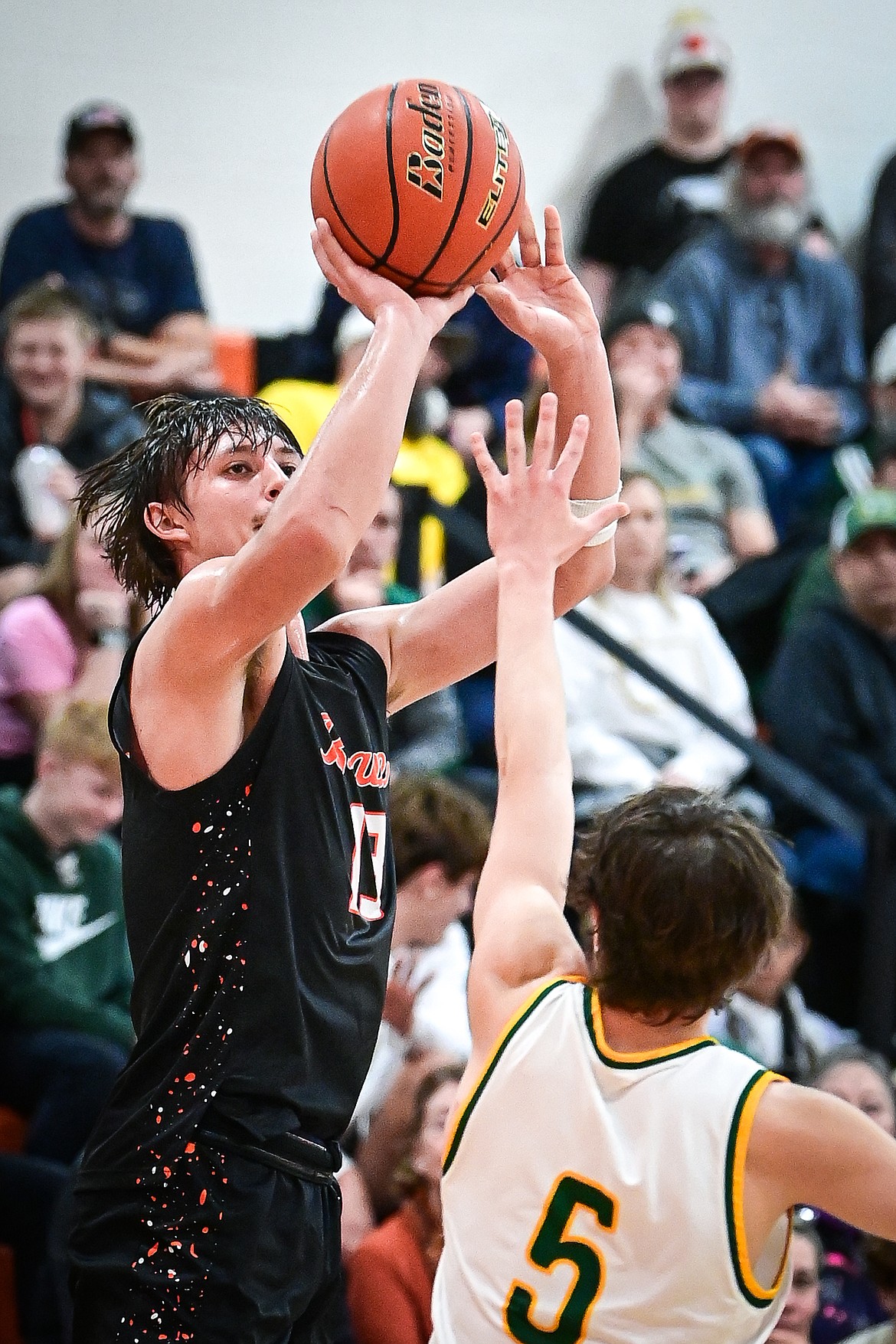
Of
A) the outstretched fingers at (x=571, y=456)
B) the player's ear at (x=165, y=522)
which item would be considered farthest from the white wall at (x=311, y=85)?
the outstretched fingers at (x=571, y=456)

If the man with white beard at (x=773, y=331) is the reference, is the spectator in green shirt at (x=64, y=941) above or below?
below

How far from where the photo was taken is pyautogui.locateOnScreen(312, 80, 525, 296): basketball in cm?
247

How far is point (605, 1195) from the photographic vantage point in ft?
6.59

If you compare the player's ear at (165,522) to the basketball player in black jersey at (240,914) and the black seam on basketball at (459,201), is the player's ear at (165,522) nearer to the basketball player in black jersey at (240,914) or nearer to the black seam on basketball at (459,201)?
the basketball player in black jersey at (240,914)

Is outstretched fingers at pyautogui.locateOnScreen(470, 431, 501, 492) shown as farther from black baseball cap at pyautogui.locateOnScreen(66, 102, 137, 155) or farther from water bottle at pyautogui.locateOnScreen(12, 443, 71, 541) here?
black baseball cap at pyautogui.locateOnScreen(66, 102, 137, 155)

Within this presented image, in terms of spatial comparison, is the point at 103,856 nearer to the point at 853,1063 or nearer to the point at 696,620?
the point at 853,1063

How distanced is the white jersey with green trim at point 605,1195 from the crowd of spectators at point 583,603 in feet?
3.52

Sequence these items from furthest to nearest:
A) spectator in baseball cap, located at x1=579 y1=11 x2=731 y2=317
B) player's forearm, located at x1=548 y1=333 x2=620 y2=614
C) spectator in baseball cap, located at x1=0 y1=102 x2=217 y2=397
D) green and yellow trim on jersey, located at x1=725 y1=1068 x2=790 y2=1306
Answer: spectator in baseball cap, located at x1=579 y1=11 x2=731 y2=317
spectator in baseball cap, located at x1=0 y1=102 x2=217 y2=397
player's forearm, located at x1=548 y1=333 x2=620 y2=614
green and yellow trim on jersey, located at x1=725 y1=1068 x2=790 y2=1306

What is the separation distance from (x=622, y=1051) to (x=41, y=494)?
444 centimetres

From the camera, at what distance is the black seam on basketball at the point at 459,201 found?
2469 mm

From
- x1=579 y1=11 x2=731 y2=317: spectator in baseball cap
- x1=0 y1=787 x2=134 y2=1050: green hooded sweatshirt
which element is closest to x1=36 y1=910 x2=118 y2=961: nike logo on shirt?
x1=0 y1=787 x2=134 y2=1050: green hooded sweatshirt

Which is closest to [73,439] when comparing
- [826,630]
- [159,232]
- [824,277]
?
[159,232]

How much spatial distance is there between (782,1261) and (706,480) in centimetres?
525

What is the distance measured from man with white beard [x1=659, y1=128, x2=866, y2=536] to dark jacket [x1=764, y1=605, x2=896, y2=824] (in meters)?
1.61
